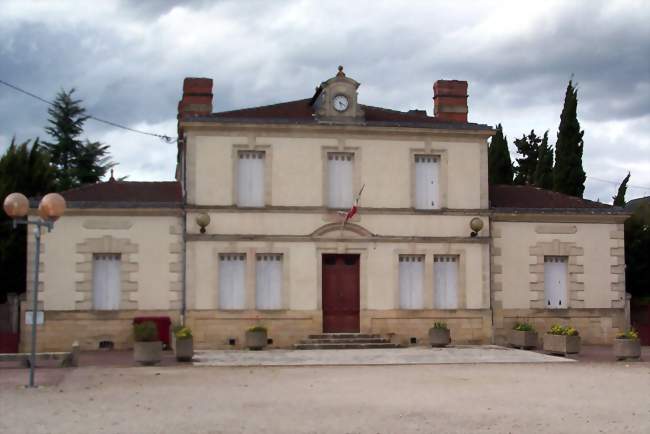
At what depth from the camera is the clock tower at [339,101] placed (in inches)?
969

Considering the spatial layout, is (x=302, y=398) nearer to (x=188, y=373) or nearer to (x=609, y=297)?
(x=188, y=373)

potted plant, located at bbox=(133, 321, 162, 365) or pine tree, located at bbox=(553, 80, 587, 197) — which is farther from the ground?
pine tree, located at bbox=(553, 80, 587, 197)

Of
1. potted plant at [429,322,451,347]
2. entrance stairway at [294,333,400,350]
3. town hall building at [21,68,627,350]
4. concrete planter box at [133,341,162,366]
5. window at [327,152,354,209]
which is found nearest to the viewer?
concrete planter box at [133,341,162,366]

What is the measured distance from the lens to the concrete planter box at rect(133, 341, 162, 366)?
19.4 metres

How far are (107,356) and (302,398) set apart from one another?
359 inches

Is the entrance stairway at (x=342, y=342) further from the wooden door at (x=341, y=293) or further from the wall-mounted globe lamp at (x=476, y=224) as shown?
the wall-mounted globe lamp at (x=476, y=224)

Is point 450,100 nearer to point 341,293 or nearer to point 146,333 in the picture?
point 341,293

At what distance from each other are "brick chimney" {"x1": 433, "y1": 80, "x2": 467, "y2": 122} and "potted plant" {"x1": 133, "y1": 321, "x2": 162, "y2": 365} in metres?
11.1

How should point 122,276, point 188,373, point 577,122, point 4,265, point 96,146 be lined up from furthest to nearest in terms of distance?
point 96,146
point 577,122
point 4,265
point 122,276
point 188,373

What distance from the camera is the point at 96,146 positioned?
46.8m

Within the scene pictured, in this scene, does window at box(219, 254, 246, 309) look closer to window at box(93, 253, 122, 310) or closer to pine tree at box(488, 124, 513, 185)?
window at box(93, 253, 122, 310)

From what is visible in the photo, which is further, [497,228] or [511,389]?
[497,228]

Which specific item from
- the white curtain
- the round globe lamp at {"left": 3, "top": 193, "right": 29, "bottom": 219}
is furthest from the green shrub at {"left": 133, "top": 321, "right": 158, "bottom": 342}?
the white curtain

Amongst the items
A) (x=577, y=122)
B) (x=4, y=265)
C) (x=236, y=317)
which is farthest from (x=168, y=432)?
(x=577, y=122)
